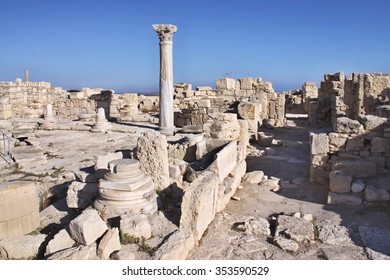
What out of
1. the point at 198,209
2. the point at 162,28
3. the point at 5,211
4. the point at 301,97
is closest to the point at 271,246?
the point at 198,209

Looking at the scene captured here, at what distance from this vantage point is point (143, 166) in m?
5.42

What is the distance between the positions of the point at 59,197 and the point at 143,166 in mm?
1457

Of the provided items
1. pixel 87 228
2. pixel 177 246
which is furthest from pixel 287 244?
pixel 87 228

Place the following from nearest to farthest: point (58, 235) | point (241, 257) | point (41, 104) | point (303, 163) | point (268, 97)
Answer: point (58, 235), point (241, 257), point (303, 163), point (268, 97), point (41, 104)

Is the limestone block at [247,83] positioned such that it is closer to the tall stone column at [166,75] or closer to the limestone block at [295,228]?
the tall stone column at [166,75]

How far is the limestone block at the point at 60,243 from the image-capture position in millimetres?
3709

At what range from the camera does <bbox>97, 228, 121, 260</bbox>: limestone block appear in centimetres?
367

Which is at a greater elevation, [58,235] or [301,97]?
[301,97]

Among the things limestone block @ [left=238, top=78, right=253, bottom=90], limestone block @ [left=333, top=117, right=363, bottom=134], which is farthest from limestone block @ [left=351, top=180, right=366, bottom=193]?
limestone block @ [left=238, top=78, right=253, bottom=90]

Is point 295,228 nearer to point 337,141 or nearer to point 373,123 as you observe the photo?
point 337,141

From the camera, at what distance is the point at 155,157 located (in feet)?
17.5

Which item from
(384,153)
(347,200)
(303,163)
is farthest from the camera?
(303,163)

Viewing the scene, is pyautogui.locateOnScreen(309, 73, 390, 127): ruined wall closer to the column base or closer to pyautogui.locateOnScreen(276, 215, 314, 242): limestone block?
the column base

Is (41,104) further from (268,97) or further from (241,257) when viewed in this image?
(241,257)
